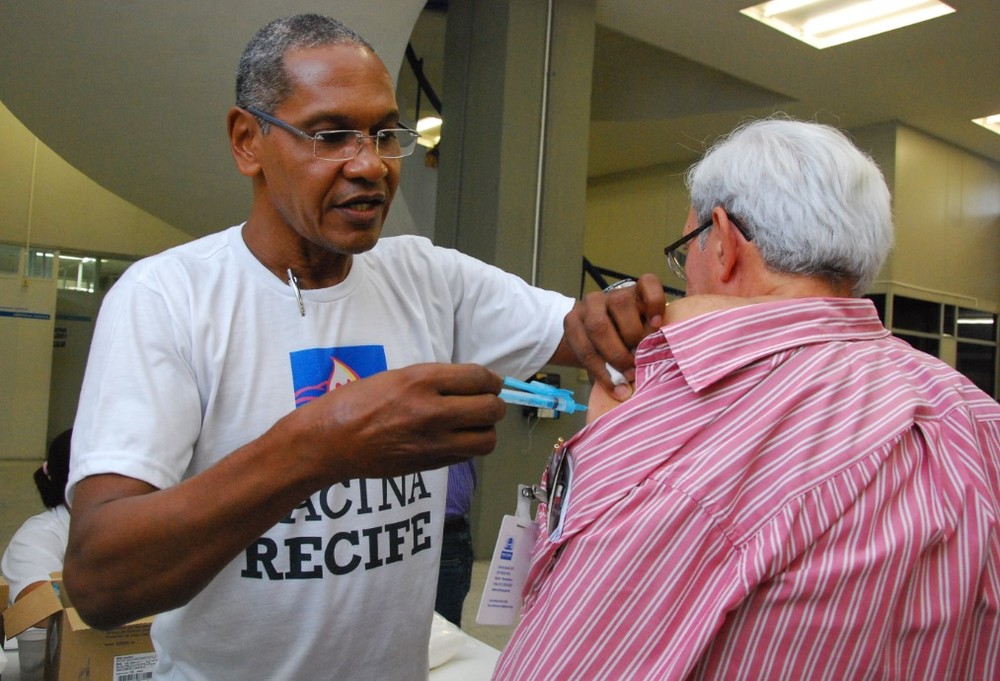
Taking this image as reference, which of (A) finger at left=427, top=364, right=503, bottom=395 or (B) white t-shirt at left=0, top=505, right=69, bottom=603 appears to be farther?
(B) white t-shirt at left=0, top=505, right=69, bottom=603

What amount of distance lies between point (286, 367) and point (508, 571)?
433 mm

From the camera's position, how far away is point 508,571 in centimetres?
123

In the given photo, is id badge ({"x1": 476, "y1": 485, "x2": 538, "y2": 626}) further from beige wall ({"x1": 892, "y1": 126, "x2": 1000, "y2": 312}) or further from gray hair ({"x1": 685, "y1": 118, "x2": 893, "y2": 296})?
beige wall ({"x1": 892, "y1": 126, "x2": 1000, "y2": 312})

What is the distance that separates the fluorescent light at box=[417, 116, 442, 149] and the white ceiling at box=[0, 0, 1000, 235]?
0.86 m

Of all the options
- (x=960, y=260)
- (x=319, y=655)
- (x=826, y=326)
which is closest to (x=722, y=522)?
(x=826, y=326)

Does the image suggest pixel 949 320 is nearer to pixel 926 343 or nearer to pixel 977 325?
pixel 926 343

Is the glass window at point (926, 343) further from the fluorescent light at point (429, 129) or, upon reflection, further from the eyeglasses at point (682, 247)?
the eyeglasses at point (682, 247)

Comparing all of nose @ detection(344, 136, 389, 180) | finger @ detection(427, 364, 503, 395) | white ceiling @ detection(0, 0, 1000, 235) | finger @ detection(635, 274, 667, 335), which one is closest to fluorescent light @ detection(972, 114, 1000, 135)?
white ceiling @ detection(0, 0, 1000, 235)

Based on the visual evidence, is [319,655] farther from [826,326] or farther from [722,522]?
[826,326]

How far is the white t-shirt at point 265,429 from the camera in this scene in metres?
1.01

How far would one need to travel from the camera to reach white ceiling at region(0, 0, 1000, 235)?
166 inches

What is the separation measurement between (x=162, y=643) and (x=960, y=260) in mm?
9776

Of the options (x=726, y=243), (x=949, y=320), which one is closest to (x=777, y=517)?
(x=726, y=243)

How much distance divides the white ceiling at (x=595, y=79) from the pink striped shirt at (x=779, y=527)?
3.83 meters
